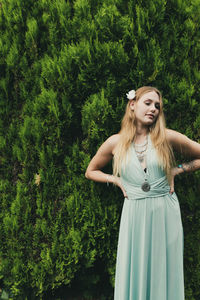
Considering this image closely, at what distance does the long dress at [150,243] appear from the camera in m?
2.87

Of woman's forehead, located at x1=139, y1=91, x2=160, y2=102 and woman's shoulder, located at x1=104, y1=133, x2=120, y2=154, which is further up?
woman's forehead, located at x1=139, y1=91, x2=160, y2=102

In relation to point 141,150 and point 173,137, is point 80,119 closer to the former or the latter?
point 141,150

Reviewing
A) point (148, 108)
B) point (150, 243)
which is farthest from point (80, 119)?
point (150, 243)

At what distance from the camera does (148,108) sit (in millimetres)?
3021

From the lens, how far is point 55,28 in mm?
3840

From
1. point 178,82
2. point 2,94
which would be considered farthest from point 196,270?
point 2,94

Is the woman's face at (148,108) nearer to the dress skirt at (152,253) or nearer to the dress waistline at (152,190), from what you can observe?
the dress waistline at (152,190)

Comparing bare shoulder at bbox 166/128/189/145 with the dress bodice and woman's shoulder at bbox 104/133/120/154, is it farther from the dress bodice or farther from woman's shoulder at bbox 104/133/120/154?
woman's shoulder at bbox 104/133/120/154

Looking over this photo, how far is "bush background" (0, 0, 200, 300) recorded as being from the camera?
359 centimetres

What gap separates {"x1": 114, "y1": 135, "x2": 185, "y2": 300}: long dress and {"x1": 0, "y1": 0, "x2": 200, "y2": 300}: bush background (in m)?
0.75

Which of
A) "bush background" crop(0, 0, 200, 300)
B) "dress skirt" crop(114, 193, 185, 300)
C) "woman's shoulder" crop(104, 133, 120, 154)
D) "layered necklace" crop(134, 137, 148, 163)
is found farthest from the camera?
"bush background" crop(0, 0, 200, 300)

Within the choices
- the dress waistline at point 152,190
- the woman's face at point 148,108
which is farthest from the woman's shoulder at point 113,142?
the dress waistline at point 152,190

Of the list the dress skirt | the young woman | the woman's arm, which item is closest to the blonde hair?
the young woman

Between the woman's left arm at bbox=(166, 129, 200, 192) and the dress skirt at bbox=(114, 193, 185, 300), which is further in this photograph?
the woman's left arm at bbox=(166, 129, 200, 192)
